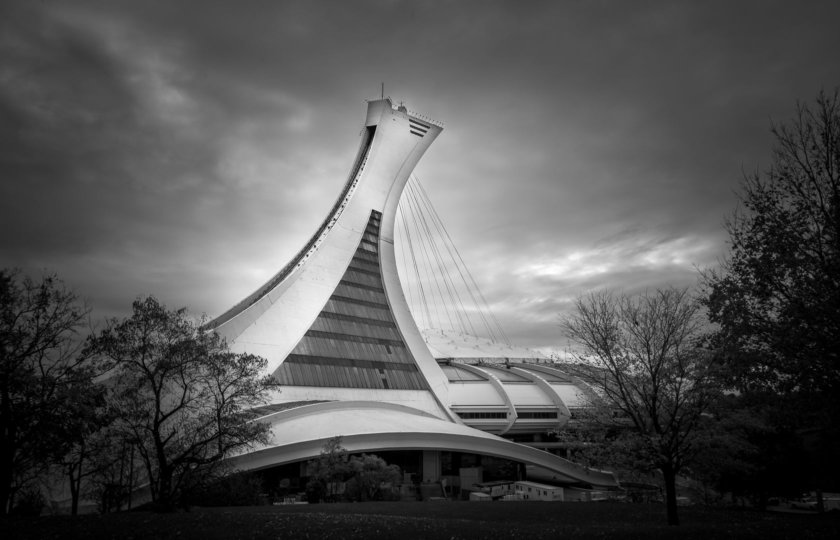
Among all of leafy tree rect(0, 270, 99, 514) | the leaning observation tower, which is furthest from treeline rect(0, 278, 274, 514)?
the leaning observation tower

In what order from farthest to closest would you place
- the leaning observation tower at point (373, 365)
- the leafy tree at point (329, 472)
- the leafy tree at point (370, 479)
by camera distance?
the leaning observation tower at point (373, 365) < the leafy tree at point (370, 479) < the leafy tree at point (329, 472)

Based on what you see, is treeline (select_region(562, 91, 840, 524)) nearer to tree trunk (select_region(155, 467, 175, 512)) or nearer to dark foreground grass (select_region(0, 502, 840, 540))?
dark foreground grass (select_region(0, 502, 840, 540))

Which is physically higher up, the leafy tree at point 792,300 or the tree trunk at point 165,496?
the leafy tree at point 792,300

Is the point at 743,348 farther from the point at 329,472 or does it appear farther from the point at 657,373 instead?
the point at 329,472

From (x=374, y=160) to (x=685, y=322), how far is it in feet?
129

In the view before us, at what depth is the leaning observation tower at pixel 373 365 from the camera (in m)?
30.6

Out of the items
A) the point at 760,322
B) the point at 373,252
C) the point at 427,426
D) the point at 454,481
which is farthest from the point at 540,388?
the point at 760,322

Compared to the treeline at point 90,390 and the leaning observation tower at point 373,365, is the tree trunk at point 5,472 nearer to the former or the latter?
the treeline at point 90,390

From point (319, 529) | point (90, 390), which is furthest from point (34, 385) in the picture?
point (319, 529)

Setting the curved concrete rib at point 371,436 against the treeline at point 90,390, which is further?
the curved concrete rib at point 371,436

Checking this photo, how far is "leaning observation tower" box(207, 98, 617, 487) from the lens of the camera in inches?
1206

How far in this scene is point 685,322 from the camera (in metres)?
17.0

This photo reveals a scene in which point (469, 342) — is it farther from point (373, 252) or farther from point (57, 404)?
point (57, 404)

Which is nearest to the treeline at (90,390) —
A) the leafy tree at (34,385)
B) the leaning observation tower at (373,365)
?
the leafy tree at (34,385)
